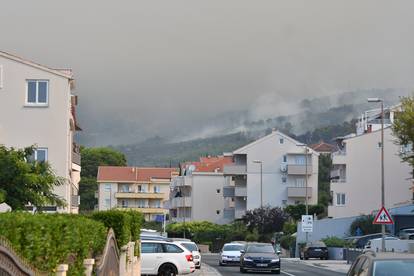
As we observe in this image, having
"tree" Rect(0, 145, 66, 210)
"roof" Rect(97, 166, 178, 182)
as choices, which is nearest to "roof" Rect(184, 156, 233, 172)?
"roof" Rect(97, 166, 178, 182)

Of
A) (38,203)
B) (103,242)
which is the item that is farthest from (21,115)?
(103,242)

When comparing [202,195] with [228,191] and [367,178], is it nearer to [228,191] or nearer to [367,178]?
[228,191]

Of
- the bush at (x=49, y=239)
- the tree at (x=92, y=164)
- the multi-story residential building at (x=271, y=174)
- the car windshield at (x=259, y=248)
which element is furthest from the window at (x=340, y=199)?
the bush at (x=49, y=239)

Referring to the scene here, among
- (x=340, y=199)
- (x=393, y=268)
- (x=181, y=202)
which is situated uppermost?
(x=340, y=199)

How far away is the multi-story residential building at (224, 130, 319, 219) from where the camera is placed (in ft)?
369

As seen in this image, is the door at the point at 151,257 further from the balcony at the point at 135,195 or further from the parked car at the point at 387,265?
the balcony at the point at 135,195

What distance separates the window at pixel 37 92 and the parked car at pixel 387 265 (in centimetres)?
4161

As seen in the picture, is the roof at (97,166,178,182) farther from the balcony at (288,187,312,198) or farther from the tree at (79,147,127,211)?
the balcony at (288,187,312,198)

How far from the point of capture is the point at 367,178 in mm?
91688

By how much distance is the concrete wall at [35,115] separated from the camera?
171 feet

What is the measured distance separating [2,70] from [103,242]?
3609 cm

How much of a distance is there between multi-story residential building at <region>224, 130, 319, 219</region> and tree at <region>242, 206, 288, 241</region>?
9.64m

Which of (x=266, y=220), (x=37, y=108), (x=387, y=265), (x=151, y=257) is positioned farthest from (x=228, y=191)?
(x=387, y=265)

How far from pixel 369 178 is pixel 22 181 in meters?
60.7
